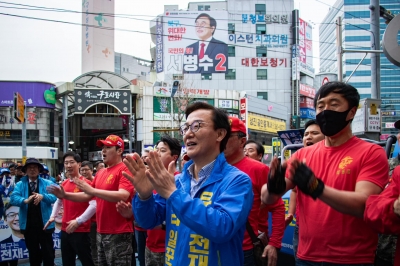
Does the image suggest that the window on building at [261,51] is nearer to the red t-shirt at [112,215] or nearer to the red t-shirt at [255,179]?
the red t-shirt at [112,215]

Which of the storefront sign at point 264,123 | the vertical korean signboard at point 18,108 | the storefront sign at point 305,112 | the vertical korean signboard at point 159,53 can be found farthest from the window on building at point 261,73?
the vertical korean signboard at point 18,108

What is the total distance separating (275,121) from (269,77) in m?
7.23

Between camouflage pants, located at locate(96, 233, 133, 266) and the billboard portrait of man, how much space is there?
43.8 m

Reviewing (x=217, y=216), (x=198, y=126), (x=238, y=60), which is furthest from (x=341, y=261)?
(x=238, y=60)

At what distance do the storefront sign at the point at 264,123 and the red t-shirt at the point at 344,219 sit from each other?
3792 centimetres

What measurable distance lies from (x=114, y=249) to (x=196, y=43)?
44873 millimetres

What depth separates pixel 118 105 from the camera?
3334 cm

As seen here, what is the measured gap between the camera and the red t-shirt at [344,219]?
236cm

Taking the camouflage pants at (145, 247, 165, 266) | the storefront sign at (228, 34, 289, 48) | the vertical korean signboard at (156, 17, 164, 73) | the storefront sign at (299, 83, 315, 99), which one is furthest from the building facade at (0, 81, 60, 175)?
the storefront sign at (299, 83, 315, 99)

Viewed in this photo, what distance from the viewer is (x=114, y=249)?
15.9 ft

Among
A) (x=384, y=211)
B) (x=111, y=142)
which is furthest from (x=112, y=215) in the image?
(x=384, y=211)

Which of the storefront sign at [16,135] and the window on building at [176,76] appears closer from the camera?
the storefront sign at [16,135]

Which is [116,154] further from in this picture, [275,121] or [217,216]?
[275,121]

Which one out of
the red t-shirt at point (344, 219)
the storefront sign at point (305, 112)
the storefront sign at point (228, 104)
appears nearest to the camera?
the red t-shirt at point (344, 219)
